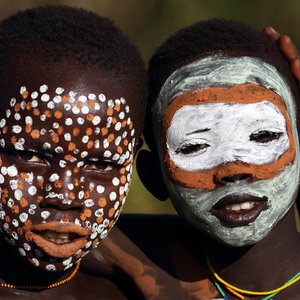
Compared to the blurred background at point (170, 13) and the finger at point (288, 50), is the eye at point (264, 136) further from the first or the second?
the blurred background at point (170, 13)

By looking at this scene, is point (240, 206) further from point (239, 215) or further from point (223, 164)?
point (223, 164)

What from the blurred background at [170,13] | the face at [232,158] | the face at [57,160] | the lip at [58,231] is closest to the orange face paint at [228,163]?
the face at [232,158]

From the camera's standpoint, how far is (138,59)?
3.62 metres

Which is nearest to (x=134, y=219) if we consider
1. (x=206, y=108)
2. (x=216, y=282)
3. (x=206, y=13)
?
(x=216, y=282)

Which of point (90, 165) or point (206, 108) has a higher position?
point (206, 108)

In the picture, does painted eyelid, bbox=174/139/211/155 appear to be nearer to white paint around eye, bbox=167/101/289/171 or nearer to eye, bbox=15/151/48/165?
white paint around eye, bbox=167/101/289/171

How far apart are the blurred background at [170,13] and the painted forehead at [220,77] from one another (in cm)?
363

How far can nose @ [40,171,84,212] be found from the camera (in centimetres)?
334

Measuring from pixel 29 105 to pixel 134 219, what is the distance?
88 centimetres

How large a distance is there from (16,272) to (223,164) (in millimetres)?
850

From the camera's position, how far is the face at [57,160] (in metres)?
3.35

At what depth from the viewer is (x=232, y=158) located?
351 centimetres

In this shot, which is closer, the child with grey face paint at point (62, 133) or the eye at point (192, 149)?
the child with grey face paint at point (62, 133)

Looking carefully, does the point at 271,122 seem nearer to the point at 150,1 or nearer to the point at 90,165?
the point at 90,165
